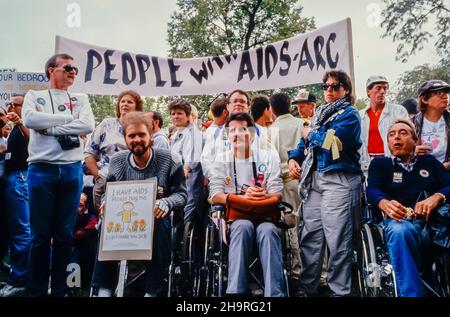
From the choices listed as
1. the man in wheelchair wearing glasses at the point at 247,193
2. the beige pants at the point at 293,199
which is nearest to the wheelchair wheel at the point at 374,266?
the man in wheelchair wearing glasses at the point at 247,193

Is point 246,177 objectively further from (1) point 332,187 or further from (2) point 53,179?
(2) point 53,179

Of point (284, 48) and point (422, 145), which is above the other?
A: point (284, 48)

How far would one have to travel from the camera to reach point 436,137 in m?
2.95

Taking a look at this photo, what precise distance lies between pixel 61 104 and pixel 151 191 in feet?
3.18

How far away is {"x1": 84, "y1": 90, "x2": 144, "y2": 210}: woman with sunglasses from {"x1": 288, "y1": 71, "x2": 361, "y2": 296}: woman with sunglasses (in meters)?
1.33

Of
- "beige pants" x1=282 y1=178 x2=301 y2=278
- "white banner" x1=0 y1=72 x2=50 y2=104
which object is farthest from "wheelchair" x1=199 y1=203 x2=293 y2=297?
"white banner" x1=0 y1=72 x2=50 y2=104

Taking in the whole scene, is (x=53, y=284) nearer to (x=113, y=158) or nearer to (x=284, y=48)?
(x=113, y=158)

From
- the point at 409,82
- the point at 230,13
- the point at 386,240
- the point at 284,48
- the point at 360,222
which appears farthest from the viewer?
the point at 284,48

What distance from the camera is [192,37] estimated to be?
3.32m

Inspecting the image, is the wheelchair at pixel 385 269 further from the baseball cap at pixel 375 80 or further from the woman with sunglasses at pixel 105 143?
the woman with sunglasses at pixel 105 143

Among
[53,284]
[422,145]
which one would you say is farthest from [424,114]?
[53,284]

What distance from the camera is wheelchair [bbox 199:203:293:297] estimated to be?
2.60 metres

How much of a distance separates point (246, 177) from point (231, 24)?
1144 mm

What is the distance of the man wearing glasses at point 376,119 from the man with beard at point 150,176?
1296 mm
